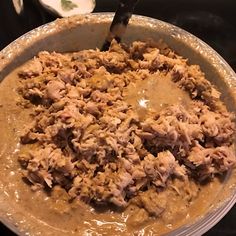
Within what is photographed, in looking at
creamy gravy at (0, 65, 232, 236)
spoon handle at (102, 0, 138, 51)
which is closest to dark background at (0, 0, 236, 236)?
→ spoon handle at (102, 0, 138, 51)

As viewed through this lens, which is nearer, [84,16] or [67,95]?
[67,95]

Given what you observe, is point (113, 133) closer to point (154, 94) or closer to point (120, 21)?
point (154, 94)

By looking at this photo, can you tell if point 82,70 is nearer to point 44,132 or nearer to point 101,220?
point 44,132

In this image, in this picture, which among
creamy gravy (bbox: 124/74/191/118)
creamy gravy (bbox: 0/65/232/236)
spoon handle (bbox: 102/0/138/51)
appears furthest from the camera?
spoon handle (bbox: 102/0/138/51)

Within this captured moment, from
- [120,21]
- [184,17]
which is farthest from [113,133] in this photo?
[184,17]

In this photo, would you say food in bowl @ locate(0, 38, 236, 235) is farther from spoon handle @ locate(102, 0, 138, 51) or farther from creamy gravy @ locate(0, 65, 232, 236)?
spoon handle @ locate(102, 0, 138, 51)

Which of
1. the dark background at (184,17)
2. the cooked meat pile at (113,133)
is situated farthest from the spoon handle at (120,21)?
the dark background at (184,17)

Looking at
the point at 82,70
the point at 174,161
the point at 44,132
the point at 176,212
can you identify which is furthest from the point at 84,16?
the point at 176,212

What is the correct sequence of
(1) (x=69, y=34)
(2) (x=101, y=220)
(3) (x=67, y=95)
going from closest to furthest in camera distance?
(2) (x=101, y=220), (3) (x=67, y=95), (1) (x=69, y=34)
